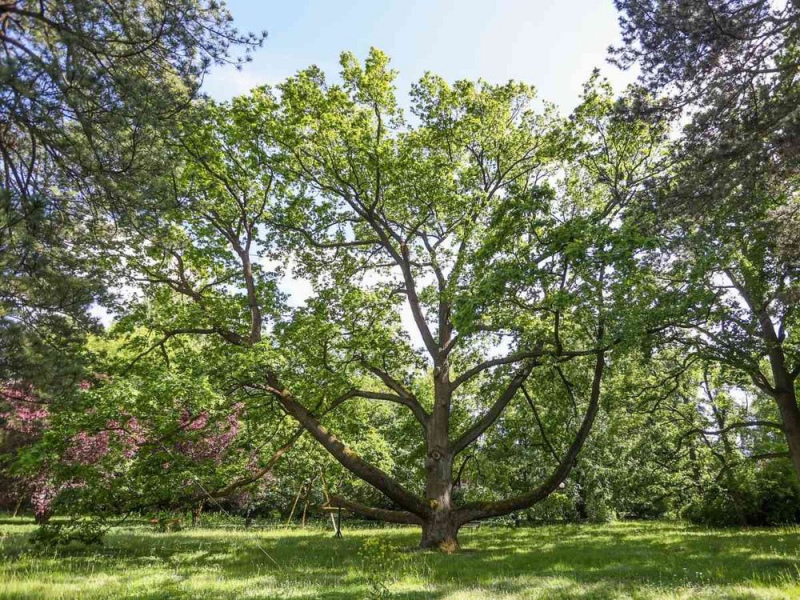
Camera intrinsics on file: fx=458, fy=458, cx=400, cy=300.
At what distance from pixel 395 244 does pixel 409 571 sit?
35.7 feet

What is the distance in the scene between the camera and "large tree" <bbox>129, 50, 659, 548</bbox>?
43.0ft

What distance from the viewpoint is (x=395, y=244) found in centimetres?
1731

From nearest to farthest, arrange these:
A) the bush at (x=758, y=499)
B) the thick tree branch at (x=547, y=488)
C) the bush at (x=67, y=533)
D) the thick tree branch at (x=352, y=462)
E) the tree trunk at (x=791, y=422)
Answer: the bush at (x=67, y=533) < the thick tree branch at (x=352, y=462) < the thick tree branch at (x=547, y=488) < the tree trunk at (x=791, y=422) < the bush at (x=758, y=499)

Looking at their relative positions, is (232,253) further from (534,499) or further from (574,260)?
(534,499)

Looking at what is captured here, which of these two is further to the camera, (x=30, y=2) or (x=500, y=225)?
(x=500, y=225)

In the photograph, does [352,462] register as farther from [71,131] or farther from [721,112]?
[721,112]

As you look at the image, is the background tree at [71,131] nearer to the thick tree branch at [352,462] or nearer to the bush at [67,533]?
the thick tree branch at [352,462]

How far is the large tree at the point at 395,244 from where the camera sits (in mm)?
13102

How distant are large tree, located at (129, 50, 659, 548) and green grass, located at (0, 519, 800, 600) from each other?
2.75 m

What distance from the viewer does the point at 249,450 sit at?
16.0 meters

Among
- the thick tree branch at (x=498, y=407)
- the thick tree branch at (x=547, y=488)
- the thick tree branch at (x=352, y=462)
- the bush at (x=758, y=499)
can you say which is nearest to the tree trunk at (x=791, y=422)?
the bush at (x=758, y=499)

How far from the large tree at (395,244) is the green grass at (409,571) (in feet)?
9.03

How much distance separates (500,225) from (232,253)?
888 cm

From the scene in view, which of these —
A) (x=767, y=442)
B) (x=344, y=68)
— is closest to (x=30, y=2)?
(x=344, y=68)
